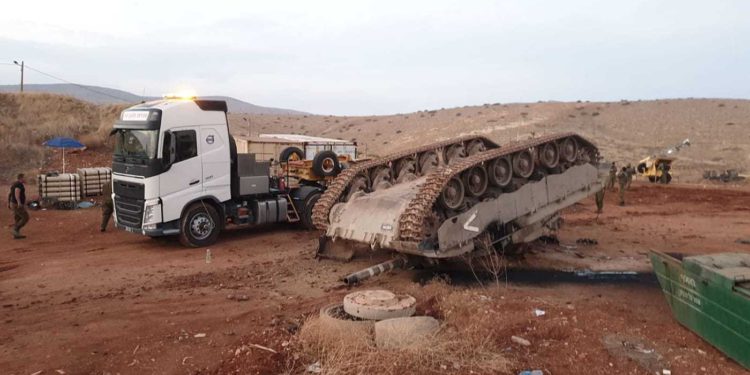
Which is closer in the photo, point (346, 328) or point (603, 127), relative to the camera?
point (346, 328)

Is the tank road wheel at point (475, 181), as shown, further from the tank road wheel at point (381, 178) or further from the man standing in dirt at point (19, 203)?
the man standing in dirt at point (19, 203)

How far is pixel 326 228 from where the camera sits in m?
10.7

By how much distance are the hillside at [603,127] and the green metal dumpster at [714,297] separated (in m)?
29.5

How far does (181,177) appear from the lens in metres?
12.3

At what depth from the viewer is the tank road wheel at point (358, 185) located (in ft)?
36.8

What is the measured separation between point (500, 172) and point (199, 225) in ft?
22.4

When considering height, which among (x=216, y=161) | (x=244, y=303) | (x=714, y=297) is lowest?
(x=244, y=303)

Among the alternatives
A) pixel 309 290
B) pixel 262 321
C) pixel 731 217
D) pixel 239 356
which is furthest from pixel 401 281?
pixel 731 217

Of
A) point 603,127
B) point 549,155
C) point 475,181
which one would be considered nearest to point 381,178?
point 475,181

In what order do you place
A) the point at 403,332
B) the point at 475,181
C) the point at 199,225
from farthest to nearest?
the point at 199,225
the point at 475,181
the point at 403,332

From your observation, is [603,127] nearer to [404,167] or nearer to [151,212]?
[404,167]

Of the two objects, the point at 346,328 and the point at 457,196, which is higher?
the point at 457,196

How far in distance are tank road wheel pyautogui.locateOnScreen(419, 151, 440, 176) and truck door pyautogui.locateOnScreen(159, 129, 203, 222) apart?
4897mm

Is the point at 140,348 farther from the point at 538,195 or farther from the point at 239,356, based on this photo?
the point at 538,195
